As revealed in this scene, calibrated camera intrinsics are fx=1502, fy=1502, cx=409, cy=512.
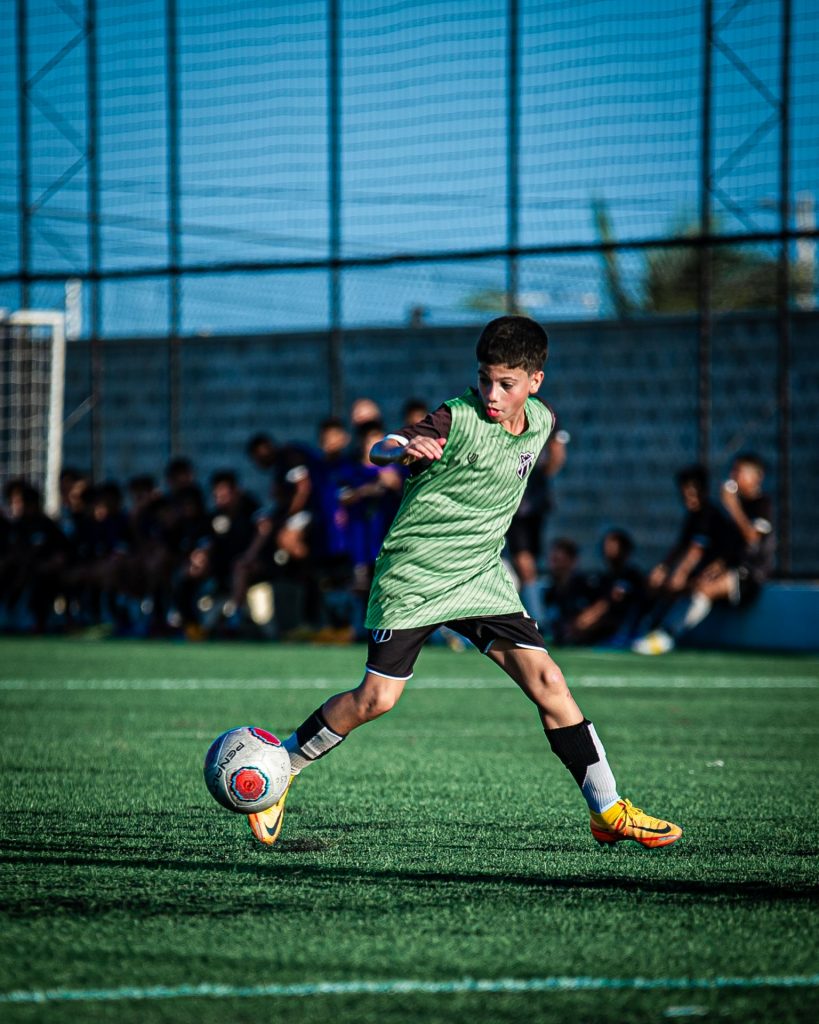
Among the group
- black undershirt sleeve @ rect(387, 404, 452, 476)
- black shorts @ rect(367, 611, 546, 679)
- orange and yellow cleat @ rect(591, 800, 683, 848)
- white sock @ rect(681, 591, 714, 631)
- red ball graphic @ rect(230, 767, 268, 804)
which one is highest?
black undershirt sleeve @ rect(387, 404, 452, 476)

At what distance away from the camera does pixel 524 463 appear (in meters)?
4.75

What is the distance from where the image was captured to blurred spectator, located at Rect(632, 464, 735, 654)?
41.5 feet

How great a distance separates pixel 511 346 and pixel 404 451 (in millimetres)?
484

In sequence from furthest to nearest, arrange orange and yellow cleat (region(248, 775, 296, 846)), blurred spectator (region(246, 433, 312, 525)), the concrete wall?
the concrete wall → blurred spectator (region(246, 433, 312, 525)) → orange and yellow cleat (region(248, 775, 296, 846))

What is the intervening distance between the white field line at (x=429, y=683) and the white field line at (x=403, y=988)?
6.63m

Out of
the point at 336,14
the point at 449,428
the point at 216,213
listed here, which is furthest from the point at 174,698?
the point at 336,14

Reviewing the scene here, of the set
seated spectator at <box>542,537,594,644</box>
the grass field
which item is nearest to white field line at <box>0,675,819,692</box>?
the grass field

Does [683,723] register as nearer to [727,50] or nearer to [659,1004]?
[659,1004]

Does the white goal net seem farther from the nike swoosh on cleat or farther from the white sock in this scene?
the nike swoosh on cleat

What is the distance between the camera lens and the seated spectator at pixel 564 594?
13.5 metres

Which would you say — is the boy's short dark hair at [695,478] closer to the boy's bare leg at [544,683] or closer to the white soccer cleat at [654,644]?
the white soccer cleat at [654,644]

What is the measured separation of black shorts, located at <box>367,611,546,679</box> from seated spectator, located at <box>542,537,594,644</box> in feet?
28.7

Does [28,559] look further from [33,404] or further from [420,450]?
[420,450]

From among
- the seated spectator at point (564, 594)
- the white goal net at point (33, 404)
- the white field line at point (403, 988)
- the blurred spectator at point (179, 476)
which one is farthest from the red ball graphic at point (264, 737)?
the white goal net at point (33, 404)
